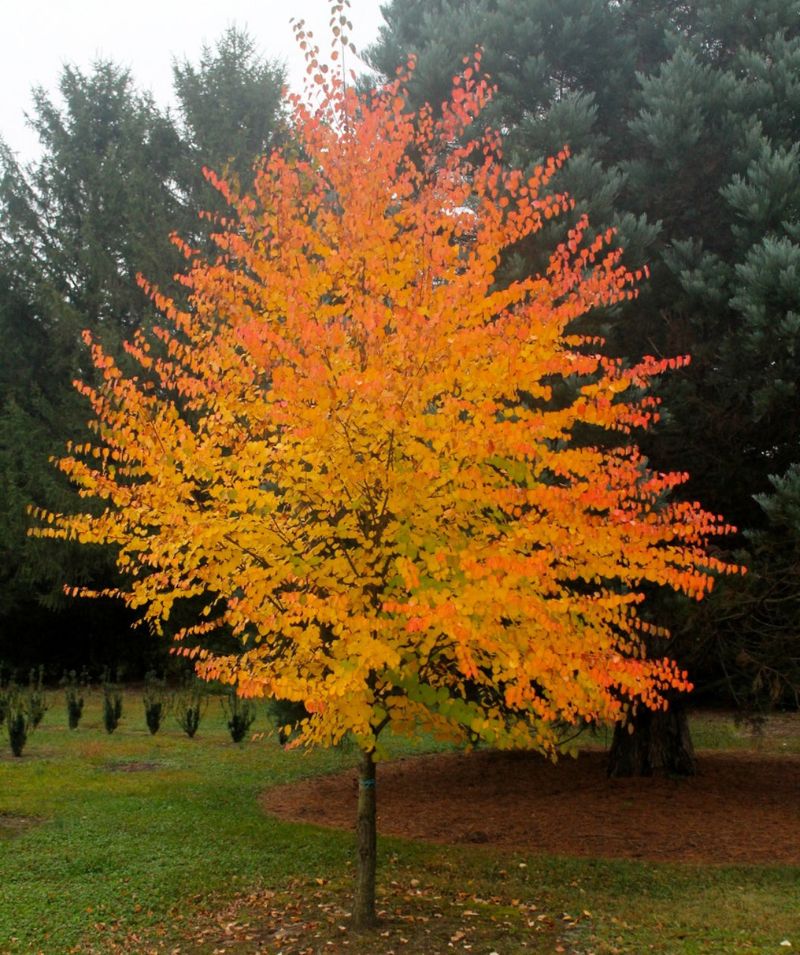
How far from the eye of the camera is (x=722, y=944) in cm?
592

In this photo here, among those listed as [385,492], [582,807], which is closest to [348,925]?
[385,492]

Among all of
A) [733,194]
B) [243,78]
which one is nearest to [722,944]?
[733,194]

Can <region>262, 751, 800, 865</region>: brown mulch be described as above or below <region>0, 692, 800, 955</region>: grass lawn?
above

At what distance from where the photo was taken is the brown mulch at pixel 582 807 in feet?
27.9

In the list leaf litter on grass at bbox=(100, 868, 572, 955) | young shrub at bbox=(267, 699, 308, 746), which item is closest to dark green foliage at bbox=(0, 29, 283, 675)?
young shrub at bbox=(267, 699, 308, 746)

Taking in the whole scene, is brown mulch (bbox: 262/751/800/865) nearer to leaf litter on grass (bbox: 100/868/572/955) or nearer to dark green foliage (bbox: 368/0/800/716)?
dark green foliage (bbox: 368/0/800/716)

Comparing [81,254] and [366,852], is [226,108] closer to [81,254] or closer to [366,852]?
[81,254]

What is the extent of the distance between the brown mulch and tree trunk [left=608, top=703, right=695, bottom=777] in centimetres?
22

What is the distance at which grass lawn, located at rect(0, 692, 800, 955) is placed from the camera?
6.06m

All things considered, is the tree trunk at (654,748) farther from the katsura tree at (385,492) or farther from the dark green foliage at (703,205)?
the katsura tree at (385,492)

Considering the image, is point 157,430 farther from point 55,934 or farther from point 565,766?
point 565,766

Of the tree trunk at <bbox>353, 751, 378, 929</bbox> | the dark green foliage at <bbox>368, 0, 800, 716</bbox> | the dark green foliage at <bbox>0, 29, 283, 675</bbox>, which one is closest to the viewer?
the tree trunk at <bbox>353, 751, 378, 929</bbox>

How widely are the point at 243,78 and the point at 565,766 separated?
896 inches

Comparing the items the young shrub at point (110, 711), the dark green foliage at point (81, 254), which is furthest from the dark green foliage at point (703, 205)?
the dark green foliage at point (81, 254)
